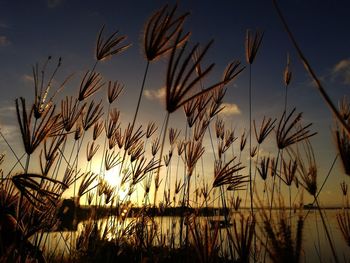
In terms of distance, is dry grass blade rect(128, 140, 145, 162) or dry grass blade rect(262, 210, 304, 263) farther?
dry grass blade rect(128, 140, 145, 162)

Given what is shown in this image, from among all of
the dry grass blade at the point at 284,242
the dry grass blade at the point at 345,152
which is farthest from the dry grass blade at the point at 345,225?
the dry grass blade at the point at 284,242

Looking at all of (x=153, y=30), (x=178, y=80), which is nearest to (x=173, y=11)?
(x=153, y=30)

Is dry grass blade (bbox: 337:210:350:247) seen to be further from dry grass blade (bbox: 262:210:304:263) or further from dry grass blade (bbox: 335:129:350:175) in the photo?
dry grass blade (bbox: 262:210:304:263)

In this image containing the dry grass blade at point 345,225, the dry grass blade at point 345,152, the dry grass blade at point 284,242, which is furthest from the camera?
the dry grass blade at point 345,225

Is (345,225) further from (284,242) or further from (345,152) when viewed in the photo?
(284,242)

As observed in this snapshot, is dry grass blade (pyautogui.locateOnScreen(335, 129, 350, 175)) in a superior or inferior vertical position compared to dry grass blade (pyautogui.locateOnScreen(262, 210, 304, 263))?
superior

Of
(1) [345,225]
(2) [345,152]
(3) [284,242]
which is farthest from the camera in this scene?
(1) [345,225]

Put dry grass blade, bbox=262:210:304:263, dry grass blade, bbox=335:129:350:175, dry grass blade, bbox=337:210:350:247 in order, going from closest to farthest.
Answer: dry grass blade, bbox=262:210:304:263
dry grass blade, bbox=335:129:350:175
dry grass blade, bbox=337:210:350:247

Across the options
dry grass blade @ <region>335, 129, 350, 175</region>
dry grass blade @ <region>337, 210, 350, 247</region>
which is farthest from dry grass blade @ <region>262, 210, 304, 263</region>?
dry grass blade @ <region>337, 210, 350, 247</region>

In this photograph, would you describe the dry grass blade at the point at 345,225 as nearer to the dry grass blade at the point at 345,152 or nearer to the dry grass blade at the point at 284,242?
the dry grass blade at the point at 345,152

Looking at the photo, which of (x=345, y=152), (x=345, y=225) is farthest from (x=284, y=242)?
(x=345, y=225)

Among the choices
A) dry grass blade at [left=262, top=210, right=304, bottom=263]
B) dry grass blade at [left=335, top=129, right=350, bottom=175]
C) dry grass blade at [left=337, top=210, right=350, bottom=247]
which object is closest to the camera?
dry grass blade at [left=262, top=210, right=304, bottom=263]

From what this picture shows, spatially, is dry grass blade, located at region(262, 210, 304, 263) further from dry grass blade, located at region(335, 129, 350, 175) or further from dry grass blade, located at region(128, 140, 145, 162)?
dry grass blade, located at region(128, 140, 145, 162)

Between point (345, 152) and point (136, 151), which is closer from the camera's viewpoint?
point (345, 152)
